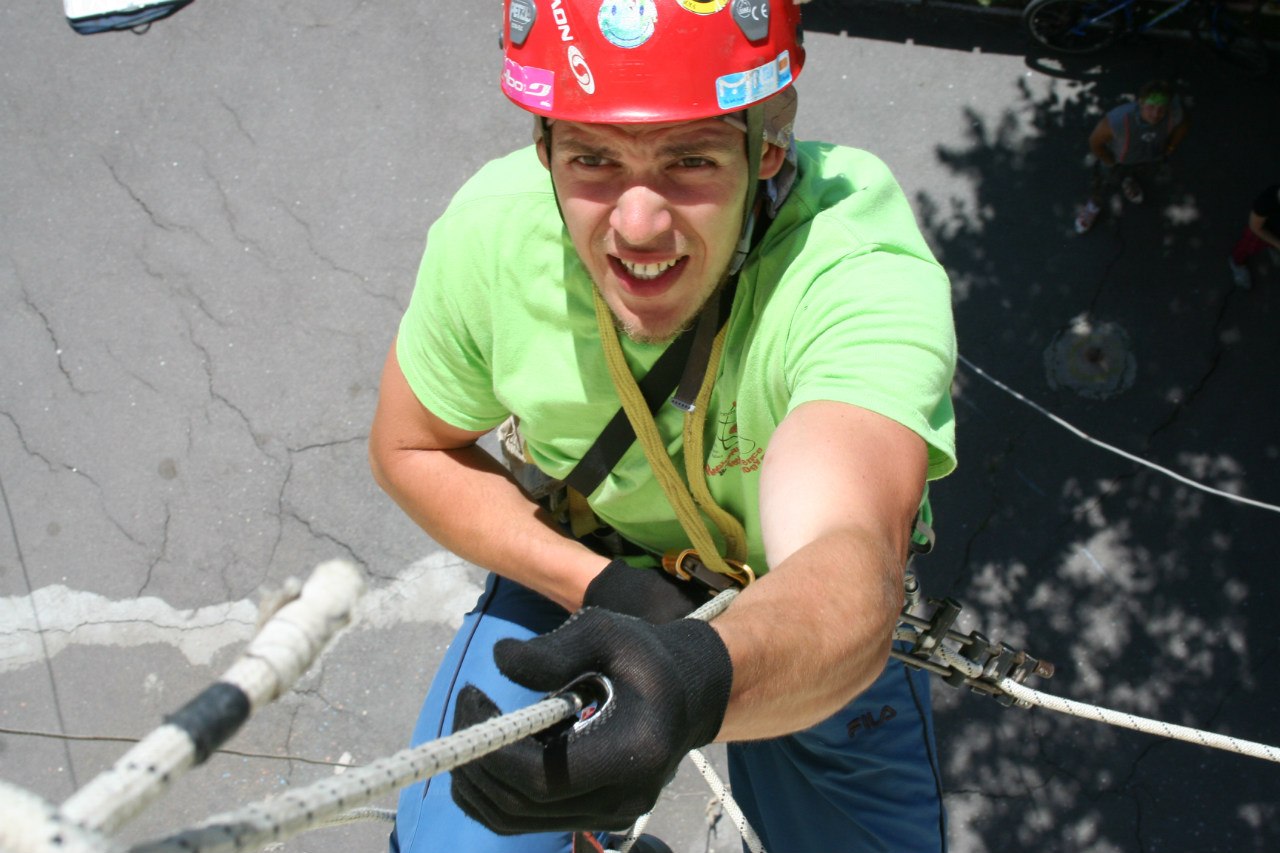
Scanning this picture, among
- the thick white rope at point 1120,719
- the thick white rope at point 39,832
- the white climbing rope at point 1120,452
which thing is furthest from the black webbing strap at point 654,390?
the white climbing rope at point 1120,452

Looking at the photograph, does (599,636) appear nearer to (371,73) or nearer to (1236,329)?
(1236,329)

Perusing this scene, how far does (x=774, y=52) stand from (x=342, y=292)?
3510mm

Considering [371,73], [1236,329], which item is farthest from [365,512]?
[1236,329]

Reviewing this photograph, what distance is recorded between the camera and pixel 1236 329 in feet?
16.4

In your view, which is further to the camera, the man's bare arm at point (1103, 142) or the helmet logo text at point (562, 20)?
the man's bare arm at point (1103, 142)

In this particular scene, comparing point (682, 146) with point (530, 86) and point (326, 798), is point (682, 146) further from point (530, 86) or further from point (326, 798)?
point (326, 798)

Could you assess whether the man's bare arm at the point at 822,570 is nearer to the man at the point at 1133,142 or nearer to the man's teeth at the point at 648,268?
the man's teeth at the point at 648,268

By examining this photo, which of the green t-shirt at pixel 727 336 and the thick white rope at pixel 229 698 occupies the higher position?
the thick white rope at pixel 229 698

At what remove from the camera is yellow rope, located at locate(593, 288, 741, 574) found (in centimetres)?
225

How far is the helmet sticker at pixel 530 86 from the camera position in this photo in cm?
207

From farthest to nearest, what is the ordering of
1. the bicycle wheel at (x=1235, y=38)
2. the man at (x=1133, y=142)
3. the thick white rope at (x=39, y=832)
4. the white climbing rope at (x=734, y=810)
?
the bicycle wheel at (x=1235, y=38) → the man at (x=1133, y=142) → the white climbing rope at (x=734, y=810) → the thick white rope at (x=39, y=832)

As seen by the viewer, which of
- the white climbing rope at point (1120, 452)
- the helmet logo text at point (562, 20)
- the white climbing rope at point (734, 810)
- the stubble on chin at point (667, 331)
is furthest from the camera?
the white climbing rope at point (1120, 452)

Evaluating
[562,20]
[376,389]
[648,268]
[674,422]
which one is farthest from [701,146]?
[376,389]

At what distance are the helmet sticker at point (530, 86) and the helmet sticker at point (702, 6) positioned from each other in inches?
11.0
